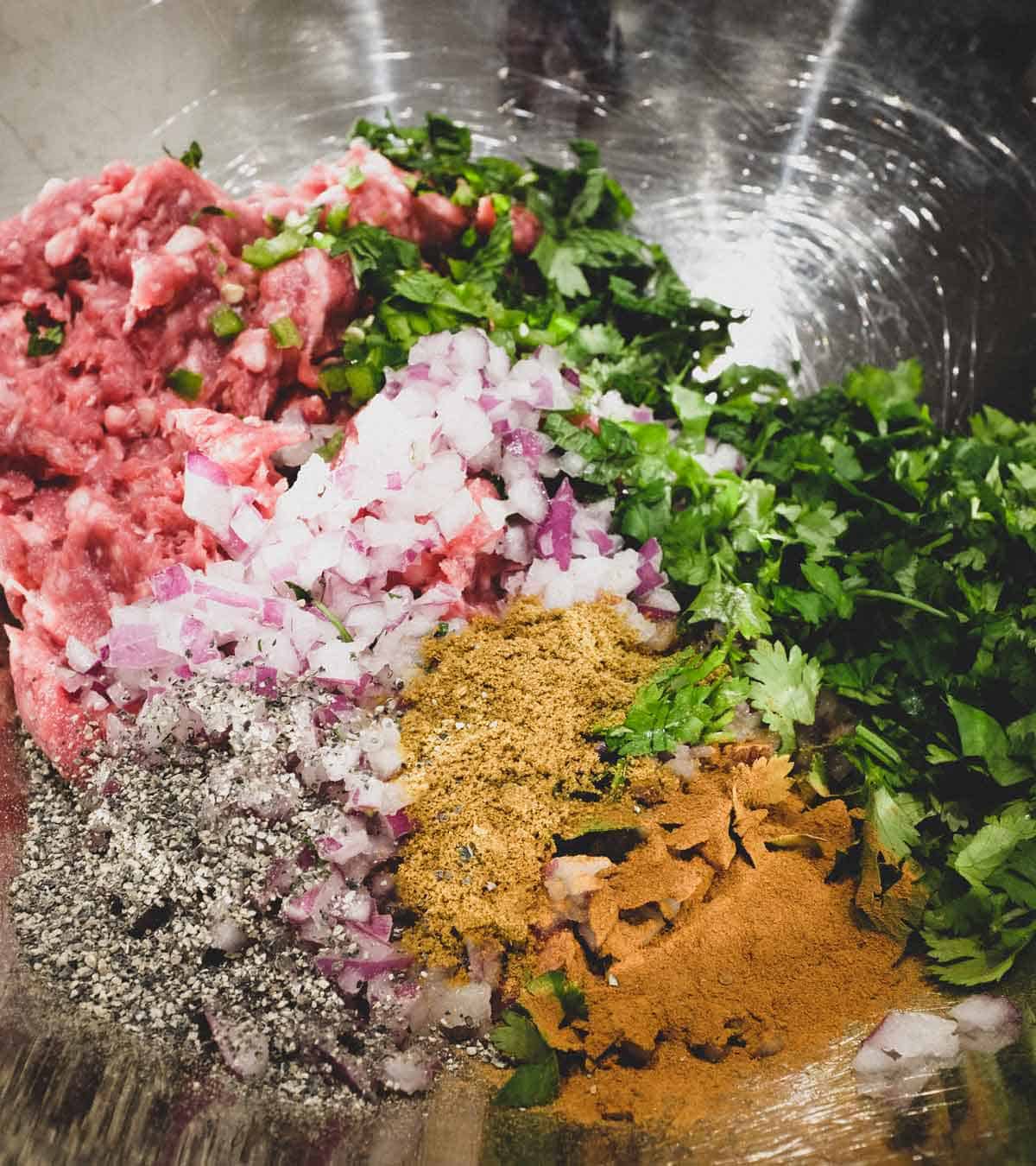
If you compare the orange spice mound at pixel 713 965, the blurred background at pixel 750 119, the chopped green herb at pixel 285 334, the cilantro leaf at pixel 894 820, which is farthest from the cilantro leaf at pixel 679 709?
the blurred background at pixel 750 119

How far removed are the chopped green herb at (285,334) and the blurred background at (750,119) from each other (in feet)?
3.31

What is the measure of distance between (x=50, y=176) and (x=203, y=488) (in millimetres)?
1410

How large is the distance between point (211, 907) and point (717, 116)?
2.62 metres

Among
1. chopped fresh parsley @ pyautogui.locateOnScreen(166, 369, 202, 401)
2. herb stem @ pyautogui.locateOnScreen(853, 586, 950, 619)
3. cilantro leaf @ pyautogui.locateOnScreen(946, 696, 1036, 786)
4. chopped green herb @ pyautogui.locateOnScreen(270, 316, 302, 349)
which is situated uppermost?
chopped green herb @ pyautogui.locateOnScreen(270, 316, 302, 349)

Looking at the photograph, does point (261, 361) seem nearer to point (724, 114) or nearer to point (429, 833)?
point (429, 833)

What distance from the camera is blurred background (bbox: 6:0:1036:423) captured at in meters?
2.45

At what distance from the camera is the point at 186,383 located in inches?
69.0

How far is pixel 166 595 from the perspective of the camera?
152cm

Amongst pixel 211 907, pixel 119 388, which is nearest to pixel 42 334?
pixel 119 388

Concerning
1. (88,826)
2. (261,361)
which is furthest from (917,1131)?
(261,361)

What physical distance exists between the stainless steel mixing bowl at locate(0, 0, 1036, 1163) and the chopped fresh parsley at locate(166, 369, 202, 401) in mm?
1021

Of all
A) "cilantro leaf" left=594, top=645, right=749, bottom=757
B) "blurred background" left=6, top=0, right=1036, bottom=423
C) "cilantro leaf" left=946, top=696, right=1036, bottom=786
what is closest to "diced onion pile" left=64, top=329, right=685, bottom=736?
"cilantro leaf" left=594, top=645, right=749, bottom=757

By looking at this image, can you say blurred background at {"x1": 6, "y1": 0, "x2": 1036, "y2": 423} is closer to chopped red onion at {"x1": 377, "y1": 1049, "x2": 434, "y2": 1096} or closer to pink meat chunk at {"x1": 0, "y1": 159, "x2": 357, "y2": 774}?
pink meat chunk at {"x1": 0, "y1": 159, "x2": 357, "y2": 774}

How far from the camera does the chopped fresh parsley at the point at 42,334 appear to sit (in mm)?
1769
